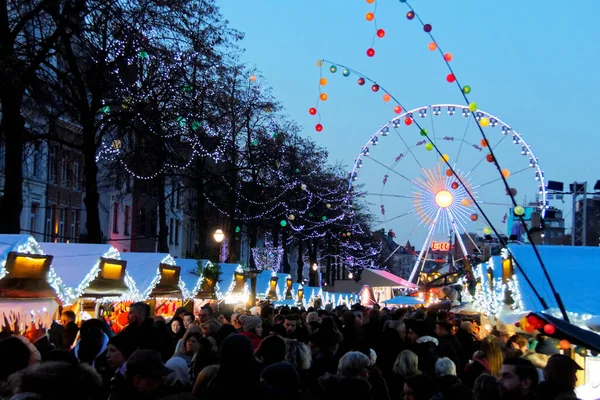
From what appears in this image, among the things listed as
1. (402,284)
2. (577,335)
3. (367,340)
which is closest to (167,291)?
(367,340)

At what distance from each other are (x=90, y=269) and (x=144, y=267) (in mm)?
4548

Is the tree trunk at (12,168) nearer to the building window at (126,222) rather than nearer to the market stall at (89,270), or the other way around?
the market stall at (89,270)

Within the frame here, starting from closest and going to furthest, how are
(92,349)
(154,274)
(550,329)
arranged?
1. (550,329)
2. (92,349)
3. (154,274)

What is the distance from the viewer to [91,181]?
2266cm

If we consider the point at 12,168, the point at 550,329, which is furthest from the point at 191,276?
the point at 550,329

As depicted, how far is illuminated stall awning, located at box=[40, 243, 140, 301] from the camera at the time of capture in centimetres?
1636

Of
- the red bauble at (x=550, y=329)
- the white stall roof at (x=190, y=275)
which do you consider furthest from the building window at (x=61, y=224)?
the red bauble at (x=550, y=329)

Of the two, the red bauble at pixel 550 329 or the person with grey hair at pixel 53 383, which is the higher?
the red bauble at pixel 550 329

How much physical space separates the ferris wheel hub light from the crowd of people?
839 inches

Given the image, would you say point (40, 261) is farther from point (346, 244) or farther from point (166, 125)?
point (346, 244)

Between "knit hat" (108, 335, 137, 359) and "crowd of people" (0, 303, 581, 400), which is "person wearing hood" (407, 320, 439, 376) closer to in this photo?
"crowd of people" (0, 303, 581, 400)

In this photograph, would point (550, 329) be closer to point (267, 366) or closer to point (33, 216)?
point (267, 366)

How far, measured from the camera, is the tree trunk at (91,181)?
872 inches

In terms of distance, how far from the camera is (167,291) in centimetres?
2188
